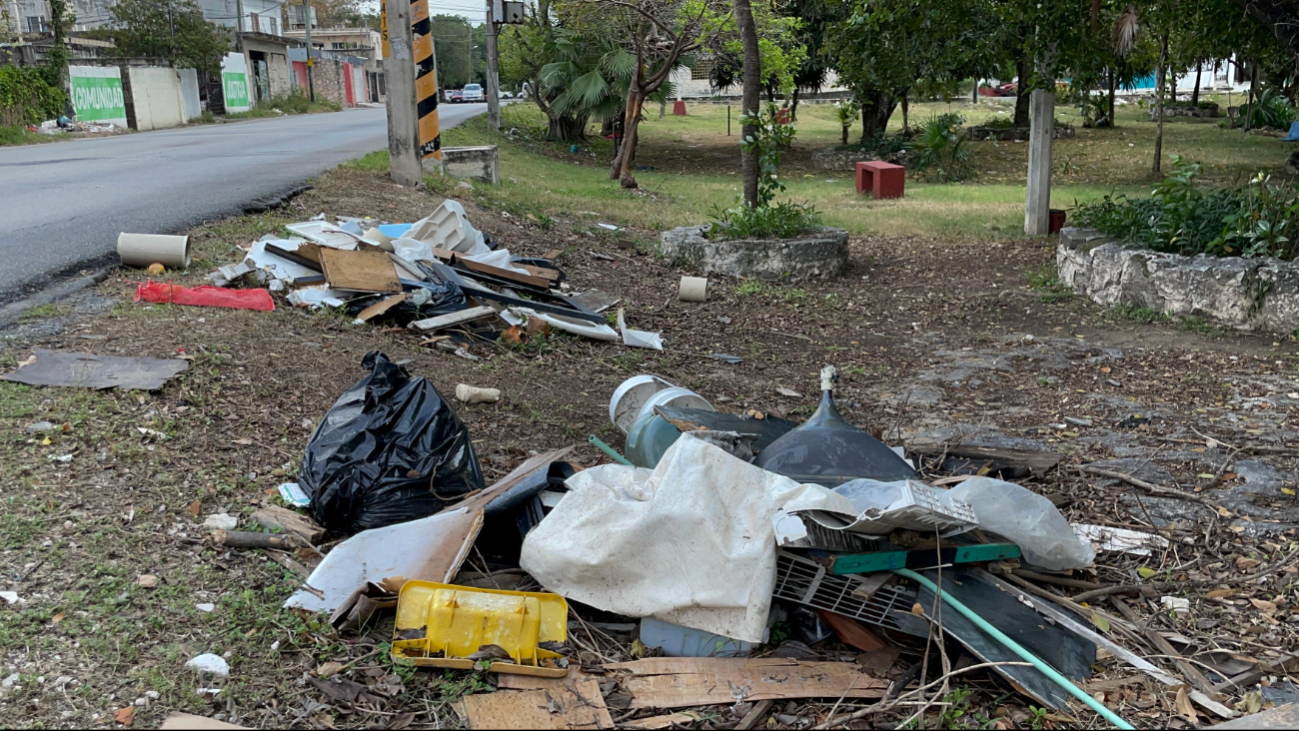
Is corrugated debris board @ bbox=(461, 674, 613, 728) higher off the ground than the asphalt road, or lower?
lower

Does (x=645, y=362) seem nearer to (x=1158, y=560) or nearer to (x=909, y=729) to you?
(x=1158, y=560)

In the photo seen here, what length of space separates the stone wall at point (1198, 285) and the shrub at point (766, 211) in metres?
2.70

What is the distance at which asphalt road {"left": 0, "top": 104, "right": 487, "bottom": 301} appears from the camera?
22.5 ft

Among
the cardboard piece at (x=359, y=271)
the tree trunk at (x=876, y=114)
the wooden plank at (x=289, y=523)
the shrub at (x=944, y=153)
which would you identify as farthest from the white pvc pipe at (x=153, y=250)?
the tree trunk at (x=876, y=114)

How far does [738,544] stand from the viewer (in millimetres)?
2998

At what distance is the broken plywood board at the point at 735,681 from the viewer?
2.76m

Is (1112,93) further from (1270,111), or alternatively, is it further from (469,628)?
(469,628)

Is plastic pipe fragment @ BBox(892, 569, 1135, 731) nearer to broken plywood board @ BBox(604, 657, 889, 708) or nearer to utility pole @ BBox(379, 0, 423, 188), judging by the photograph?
broken plywood board @ BBox(604, 657, 889, 708)

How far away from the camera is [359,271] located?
6434mm

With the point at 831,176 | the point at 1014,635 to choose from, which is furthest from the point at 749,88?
the point at 831,176

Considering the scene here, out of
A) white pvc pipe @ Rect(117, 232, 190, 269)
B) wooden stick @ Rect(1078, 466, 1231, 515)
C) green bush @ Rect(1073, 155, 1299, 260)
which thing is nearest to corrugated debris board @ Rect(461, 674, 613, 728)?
wooden stick @ Rect(1078, 466, 1231, 515)

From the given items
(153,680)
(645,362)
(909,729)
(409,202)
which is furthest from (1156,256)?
(153,680)

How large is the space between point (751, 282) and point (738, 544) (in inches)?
249

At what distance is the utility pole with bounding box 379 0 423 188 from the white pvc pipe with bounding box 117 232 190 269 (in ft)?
14.5
